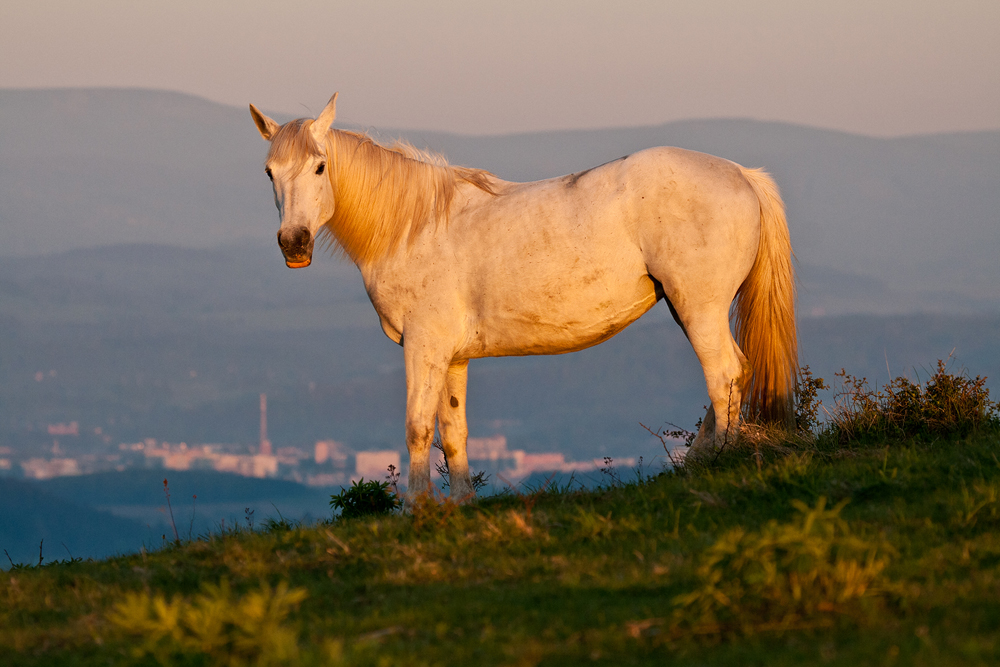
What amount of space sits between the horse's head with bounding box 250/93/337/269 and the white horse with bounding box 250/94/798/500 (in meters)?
0.01

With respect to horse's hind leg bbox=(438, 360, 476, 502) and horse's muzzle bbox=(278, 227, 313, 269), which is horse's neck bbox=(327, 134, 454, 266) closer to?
horse's muzzle bbox=(278, 227, 313, 269)

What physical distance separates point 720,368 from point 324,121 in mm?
3953

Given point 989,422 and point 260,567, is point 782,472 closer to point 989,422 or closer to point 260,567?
point 989,422

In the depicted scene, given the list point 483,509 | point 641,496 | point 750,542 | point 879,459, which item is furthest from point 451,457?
point 750,542

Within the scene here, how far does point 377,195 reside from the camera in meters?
8.63

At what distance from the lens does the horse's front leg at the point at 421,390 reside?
827 centimetres

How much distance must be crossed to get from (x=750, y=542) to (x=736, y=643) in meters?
0.63

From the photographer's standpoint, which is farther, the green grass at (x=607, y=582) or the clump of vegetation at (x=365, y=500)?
the clump of vegetation at (x=365, y=500)


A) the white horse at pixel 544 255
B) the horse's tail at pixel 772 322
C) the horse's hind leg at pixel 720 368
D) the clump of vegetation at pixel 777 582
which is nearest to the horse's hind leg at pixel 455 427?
the white horse at pixel 544 255

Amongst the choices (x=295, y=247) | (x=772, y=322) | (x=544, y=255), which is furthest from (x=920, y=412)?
(x=295, y=247)

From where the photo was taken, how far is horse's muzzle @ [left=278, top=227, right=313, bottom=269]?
789 centimetres

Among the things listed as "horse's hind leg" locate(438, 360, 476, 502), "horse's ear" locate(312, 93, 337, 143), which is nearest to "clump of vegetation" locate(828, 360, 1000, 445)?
"horse's hind leg" locate(438, 360, 476, 502)

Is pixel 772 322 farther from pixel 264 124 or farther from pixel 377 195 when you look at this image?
pixel 264 124

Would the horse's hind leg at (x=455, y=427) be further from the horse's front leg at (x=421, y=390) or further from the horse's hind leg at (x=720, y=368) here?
the horse's hind leg at (x=720, y=368)
